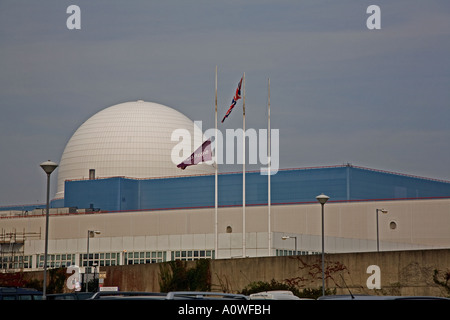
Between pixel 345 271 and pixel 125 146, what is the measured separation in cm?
6264

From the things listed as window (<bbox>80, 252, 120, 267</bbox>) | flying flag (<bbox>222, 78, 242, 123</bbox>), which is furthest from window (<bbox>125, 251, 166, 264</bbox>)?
flying flag (<bbox>222, 78, 242, 123</bbox>)

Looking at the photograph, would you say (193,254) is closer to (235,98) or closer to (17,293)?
Answer: (235,98)

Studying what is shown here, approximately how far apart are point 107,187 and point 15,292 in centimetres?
7104

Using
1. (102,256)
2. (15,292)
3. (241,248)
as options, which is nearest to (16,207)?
(102,256)

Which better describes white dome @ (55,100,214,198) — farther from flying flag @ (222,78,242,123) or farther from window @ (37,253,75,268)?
flying flag @ (222,78,242,123)

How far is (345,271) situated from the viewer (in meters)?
43.8

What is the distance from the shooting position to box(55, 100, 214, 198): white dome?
102 metres

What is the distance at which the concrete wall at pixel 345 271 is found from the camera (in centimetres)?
3953

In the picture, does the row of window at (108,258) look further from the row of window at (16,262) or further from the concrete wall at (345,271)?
the concrete wall at (345,271)

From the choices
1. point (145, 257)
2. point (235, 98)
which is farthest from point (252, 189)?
point (235, 98)

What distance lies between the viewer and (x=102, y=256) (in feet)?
259

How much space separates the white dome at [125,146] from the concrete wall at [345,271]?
156ft

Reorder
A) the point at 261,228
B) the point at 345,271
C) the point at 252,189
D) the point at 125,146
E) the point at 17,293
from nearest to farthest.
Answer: the point at 17,293 → the point at 345,271 → the point at 261,228 → the point at 252,189 → the point at 125,146
